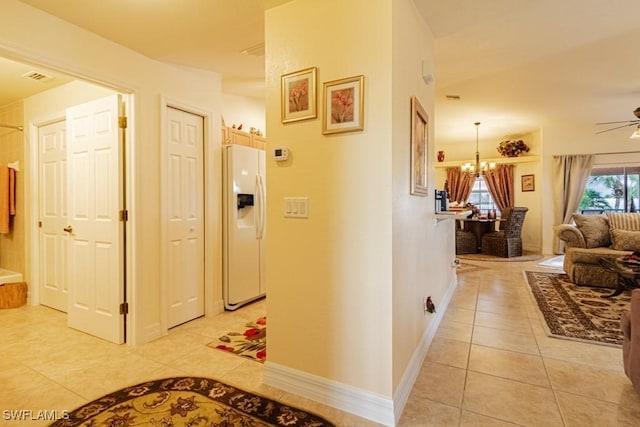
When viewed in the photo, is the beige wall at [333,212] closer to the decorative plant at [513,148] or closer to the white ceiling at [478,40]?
the white ceiling at [478,40]

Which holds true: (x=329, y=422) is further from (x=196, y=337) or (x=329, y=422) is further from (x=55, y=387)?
(x=55, y=387)

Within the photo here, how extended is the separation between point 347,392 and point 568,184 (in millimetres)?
7170

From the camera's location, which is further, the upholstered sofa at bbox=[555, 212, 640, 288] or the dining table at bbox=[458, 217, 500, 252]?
the dining table at bbox=[458, 217, 500, 252]

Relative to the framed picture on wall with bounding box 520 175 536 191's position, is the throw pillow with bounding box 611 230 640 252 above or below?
below

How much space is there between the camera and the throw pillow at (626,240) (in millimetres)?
4188

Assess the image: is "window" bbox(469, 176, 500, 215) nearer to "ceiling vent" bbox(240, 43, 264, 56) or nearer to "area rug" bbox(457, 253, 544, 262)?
"area rug" bbox(457, 253, 544, 262)

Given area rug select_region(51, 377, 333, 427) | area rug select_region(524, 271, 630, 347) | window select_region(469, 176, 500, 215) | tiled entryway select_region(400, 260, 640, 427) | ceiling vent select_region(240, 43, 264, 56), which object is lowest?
area rug select_region(51, 377, 333, 427)

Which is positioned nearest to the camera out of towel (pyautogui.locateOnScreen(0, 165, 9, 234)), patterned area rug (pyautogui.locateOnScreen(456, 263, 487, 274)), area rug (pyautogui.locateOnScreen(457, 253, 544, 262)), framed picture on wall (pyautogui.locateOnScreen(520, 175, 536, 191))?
towel (pyautogui.locateOnScreen(0, 165, 9, 234))

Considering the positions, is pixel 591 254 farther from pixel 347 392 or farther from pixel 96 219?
pixel 96 219

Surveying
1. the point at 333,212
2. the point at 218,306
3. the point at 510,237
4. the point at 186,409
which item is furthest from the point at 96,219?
the point at 510,237

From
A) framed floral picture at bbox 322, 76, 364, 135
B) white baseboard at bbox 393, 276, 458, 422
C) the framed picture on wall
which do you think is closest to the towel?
framed floral picture at bbox 322, 76, 364, 135

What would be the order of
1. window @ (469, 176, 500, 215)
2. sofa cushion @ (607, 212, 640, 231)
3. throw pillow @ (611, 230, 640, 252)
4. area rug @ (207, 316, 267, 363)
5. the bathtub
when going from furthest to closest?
window @ (469, 176, 500, 215) → sofa cushion @ (607, 212, 640, 231) → throw pillow @ (611, 230, 640, 252) → the bathtub → area rug @ (207, 316, 267, 363)

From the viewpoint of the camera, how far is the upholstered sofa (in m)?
4.09

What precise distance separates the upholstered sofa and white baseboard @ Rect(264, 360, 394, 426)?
4.08 meters
